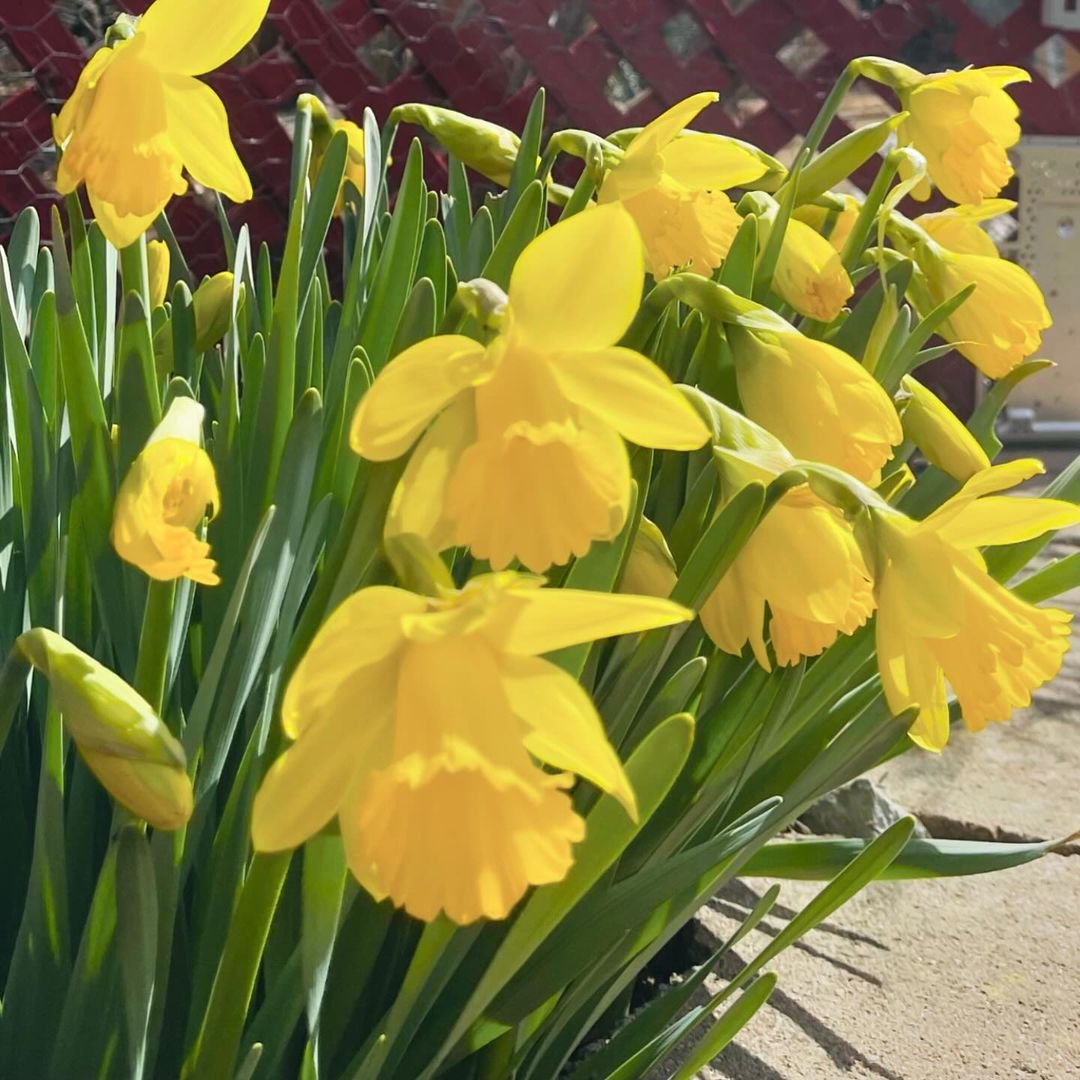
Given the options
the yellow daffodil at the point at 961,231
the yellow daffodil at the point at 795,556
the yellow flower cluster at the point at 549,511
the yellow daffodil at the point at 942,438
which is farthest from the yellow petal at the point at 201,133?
the yellow daffodil at the point at 961,231

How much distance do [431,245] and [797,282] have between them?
0.25 meters

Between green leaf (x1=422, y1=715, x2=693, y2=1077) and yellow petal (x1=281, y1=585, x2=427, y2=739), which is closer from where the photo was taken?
yellow petal (x1=281, y1=585, x2=427, y2=739)

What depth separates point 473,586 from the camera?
374 mm

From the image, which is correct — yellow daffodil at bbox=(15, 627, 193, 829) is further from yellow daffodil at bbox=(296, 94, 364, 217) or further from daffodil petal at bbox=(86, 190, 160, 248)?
yellow daffodil at bbox=(296, 94, 364, 217)

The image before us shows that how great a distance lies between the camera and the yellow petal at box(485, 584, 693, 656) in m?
0.36

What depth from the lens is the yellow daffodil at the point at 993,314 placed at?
31.0 inches

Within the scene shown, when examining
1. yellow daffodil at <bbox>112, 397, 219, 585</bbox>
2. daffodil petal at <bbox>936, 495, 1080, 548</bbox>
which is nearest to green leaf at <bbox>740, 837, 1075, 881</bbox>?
daffodil petal at <bbox>936, 495, 1080, 548</bbox>

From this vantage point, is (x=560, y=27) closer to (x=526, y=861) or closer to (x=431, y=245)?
(x=431, y=245)

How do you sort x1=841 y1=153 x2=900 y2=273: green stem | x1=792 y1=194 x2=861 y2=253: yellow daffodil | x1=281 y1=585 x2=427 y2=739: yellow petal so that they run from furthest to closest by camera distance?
x1=792 y1=194 x2=861 y2=253: yellow daffodil, x1=841 y1=153 x2=900 y2=273: green stem, x1=281 y1=585 x2=427 y2=739: yellow petal

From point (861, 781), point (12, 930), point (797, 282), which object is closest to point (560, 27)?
point (861, 781)

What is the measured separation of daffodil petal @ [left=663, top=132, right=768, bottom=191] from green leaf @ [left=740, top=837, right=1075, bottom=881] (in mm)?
409

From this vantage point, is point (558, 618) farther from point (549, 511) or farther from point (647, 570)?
point (647, 570)

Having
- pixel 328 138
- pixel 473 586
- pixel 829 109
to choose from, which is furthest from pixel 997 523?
pixel 328 138

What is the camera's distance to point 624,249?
0.39 metres
